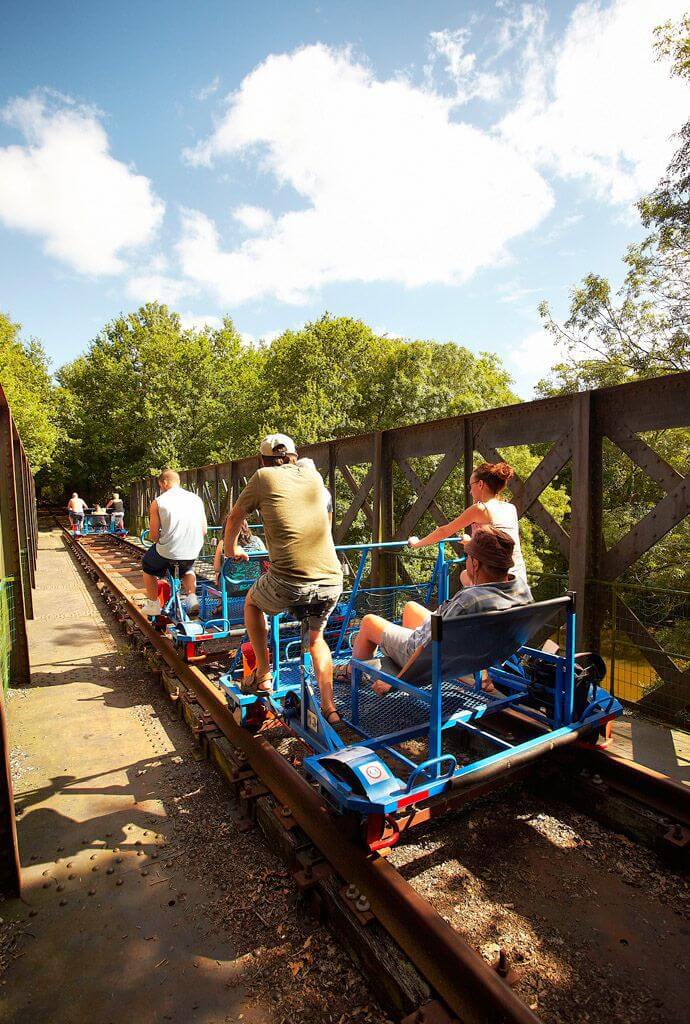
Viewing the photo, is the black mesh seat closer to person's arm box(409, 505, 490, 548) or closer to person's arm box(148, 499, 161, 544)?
person's arm box(409, 505, 490, 548)

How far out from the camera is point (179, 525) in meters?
6.08

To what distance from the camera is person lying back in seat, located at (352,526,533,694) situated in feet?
9.50

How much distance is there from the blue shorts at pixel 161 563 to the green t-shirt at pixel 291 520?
2907mm

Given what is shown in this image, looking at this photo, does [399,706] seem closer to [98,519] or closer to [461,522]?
[461,522]

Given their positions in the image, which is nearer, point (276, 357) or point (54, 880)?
point (54, 880)

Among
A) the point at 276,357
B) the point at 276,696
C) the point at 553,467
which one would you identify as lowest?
the point at 276,696

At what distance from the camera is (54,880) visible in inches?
114

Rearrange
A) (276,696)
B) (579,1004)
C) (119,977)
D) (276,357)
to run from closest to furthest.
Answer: (579,1004), (119,977), (276,696), (276,357)

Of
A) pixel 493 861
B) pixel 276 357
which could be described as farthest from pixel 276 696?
pixel 276 357

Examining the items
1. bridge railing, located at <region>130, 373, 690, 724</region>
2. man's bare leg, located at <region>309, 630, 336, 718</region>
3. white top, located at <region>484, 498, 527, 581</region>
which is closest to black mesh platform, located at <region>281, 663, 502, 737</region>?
man's bare leg, located at <region>309, 630, 336, 718</region>

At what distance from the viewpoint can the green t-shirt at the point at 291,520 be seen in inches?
138

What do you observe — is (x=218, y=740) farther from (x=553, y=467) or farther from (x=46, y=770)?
(x=553, y=467)

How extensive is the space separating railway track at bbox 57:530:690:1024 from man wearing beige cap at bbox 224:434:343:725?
604 millimetres

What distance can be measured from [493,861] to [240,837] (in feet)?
4.66
